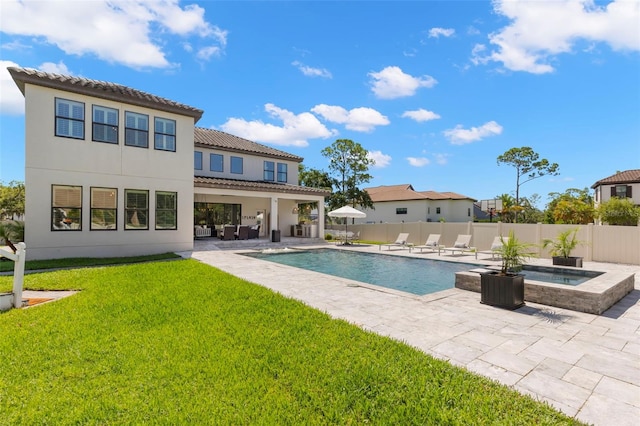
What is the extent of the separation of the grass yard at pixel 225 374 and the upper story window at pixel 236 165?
1628 centimetres

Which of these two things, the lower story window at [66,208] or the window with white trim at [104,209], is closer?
the lower story window at [66,208]

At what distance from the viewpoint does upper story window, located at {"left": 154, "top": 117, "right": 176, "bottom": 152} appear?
1472 centimetres

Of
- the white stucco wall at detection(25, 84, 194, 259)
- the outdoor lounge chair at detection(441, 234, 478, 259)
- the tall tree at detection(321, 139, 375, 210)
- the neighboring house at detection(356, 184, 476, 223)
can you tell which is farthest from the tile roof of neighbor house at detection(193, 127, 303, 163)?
the neighboring house at detection(356, 184, 476, 223)

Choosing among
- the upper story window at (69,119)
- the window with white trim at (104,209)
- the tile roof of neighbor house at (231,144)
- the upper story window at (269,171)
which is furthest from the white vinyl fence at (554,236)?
the upper story window at (69,119)

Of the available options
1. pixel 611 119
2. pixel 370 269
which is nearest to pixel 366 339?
pixel 370 269

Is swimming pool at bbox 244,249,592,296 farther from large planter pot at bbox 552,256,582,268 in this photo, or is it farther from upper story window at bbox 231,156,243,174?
upper story window at bbox 231,156,243,174

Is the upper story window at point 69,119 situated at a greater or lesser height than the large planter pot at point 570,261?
greater

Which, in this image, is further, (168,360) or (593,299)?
(593,299)

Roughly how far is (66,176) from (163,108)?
4.97m

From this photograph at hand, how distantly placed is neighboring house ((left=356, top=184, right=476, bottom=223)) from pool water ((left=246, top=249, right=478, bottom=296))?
24350mm

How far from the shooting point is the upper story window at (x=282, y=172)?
23.7m

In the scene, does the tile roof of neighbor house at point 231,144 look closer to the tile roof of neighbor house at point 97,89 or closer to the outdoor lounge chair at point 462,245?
the tile roof of neighbor house at point 97,89

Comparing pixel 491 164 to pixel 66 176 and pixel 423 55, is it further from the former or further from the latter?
pixel 66 176

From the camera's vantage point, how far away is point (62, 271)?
970cm
